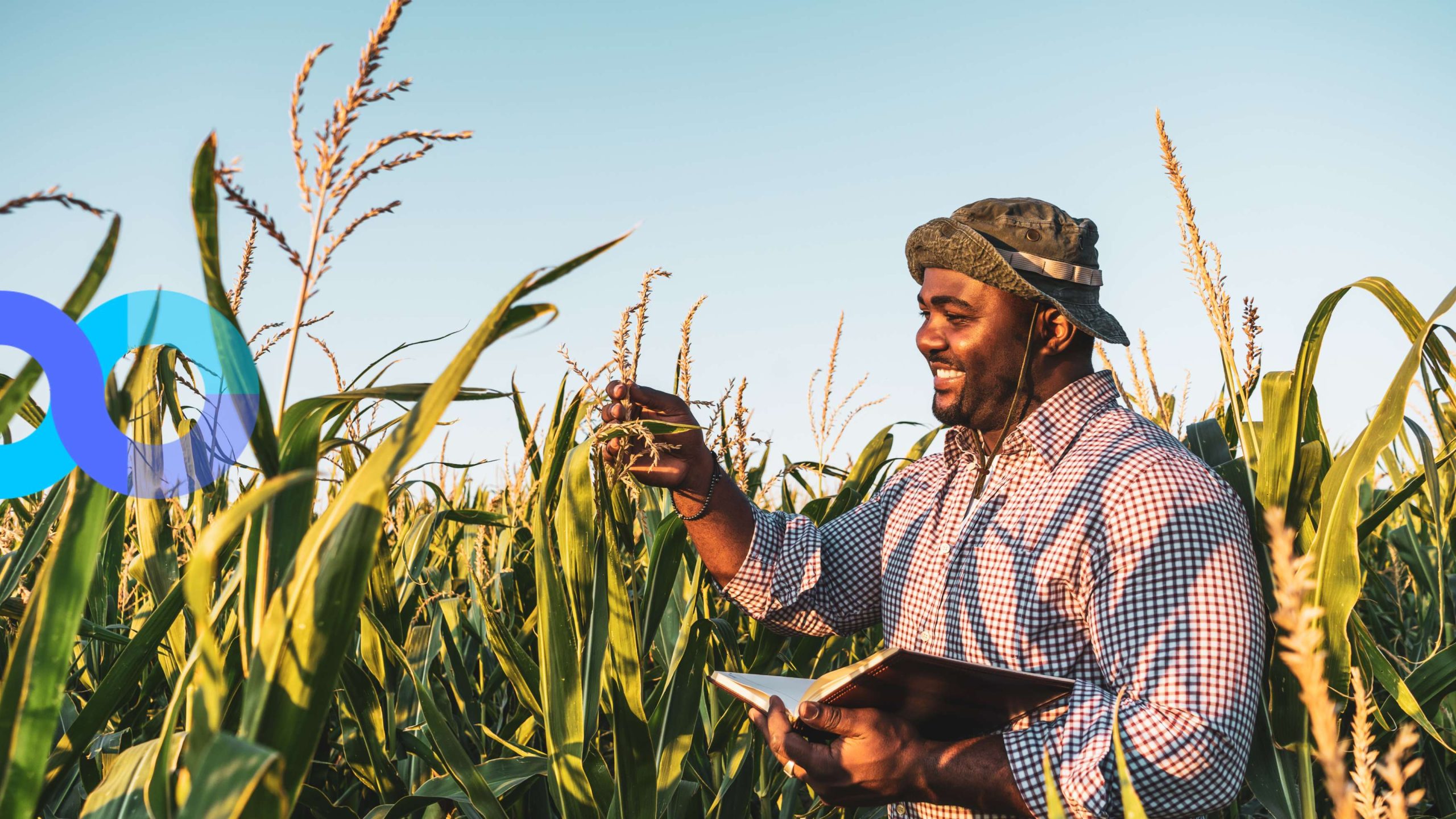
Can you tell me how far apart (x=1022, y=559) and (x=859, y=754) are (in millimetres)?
502

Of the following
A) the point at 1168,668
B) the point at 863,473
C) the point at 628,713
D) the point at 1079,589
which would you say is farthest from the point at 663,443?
the point at 1168,668

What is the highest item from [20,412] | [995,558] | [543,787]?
[20,412]

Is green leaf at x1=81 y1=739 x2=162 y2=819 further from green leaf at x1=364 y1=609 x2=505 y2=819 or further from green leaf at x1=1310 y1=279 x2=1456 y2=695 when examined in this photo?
green leaf at x1=1310 y1=279 x2=1456 y2=695

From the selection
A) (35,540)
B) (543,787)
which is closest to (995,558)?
(543,787)

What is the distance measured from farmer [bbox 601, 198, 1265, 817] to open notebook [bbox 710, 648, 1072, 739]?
0.04 m

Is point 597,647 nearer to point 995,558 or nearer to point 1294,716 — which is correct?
point 995,558

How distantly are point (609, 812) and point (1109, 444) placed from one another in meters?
1.12

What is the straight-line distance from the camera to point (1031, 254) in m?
2.06

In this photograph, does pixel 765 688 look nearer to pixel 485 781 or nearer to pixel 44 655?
pixel 485 781

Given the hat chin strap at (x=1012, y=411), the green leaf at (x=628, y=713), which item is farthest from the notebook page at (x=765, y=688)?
the hat chin strap at (x=1012, y=411)

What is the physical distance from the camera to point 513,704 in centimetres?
244

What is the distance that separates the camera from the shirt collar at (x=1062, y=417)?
1.97 meters

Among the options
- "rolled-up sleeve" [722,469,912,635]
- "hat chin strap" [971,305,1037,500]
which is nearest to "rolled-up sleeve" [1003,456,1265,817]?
"hat chin strap" [971,305,1037,500]

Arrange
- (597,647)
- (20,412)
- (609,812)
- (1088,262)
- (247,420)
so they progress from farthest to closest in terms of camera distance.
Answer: (1088,262)
(20,412)
(609,812)
(597,647)
(247,420)
